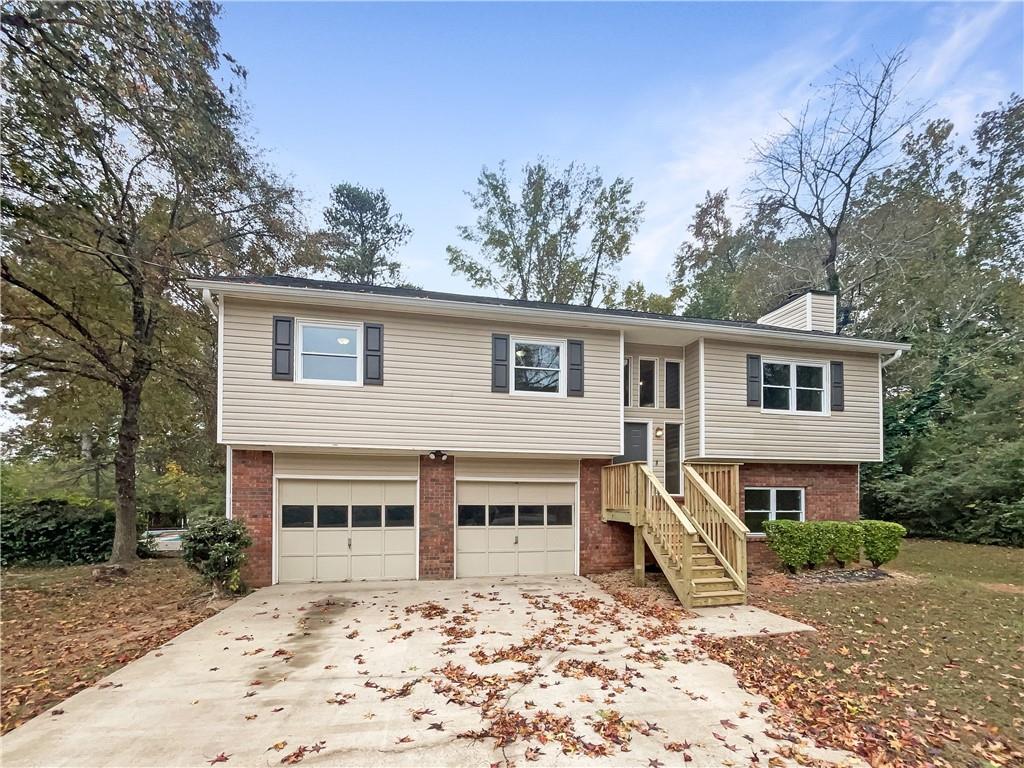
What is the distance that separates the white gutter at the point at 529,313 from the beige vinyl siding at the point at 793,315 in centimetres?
154

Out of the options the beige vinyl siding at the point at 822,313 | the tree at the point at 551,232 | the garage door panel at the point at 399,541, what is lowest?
the garage door panel at the point at 399,541

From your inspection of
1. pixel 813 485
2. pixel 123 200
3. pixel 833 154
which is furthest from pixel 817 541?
pixel 833 154

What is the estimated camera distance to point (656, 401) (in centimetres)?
1105

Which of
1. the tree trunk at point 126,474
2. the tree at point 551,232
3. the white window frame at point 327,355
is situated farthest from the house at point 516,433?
the tree at point 551,232

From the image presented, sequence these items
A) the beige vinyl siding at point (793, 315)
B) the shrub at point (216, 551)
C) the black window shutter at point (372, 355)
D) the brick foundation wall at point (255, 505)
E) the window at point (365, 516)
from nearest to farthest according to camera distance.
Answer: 1. the shrub at point (216, 551)
2. the brick foundation wall at point (255, 505)
3. the black window shutter at point (372, 355)
4. the window at point (365, 516)
5. the beige vinyl siding at point (793, 315)

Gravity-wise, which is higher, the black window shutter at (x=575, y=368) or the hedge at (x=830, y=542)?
the black window shutter at (x=575, y=368)

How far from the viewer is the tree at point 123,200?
23.2ft

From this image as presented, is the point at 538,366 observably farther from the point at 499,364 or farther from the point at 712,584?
the point at 712,584

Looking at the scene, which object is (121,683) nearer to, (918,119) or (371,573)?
(371,573)

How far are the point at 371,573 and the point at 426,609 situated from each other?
251 centimetres

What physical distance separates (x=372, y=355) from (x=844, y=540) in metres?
10.0

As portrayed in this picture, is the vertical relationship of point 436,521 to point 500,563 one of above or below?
above

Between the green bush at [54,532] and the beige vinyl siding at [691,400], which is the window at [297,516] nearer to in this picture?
the green bush at [54,532]

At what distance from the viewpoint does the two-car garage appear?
9172 mm
